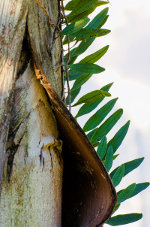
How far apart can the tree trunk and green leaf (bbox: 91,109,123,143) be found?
0.36m

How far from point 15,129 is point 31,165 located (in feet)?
0.22

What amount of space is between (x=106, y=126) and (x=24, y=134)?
45 cm

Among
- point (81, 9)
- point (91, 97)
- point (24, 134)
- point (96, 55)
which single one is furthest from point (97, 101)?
point (24, 134)

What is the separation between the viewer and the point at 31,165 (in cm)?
57

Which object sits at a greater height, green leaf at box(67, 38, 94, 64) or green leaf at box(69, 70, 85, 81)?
green leaf at box(67, 38, 94, 64)

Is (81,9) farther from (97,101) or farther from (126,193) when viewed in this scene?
(126,193)

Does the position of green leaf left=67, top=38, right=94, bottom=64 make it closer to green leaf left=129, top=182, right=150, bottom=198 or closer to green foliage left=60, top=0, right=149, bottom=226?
green foliage left=60, top=0, right=149, bottom=226

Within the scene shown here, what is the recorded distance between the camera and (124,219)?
0.91 m

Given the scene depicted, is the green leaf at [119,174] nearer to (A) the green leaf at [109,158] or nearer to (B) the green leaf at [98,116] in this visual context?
(A) the green leaf at [109,158]

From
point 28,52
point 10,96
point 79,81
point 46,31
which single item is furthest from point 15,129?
point 79,81

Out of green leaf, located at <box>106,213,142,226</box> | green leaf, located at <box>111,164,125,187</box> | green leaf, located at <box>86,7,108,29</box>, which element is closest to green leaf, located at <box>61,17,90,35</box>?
green leaf, located at <box>86,7,108,29</box>

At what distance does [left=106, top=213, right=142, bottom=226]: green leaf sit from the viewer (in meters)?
0.90

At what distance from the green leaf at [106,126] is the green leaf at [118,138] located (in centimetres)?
3

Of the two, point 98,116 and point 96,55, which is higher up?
point 96,55
